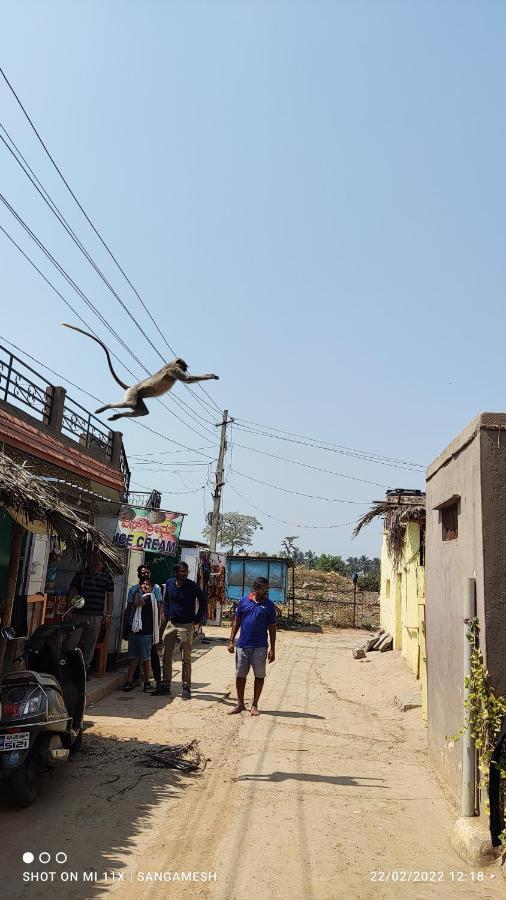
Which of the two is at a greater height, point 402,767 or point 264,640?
point 264,640

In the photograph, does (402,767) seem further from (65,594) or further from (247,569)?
(247,569)

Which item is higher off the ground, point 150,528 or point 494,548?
point 150,528

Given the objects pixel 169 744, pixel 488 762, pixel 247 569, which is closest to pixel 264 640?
pixel 169 744

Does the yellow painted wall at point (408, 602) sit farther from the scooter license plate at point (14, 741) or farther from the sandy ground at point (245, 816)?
the scooter license plate at point (14, 741)

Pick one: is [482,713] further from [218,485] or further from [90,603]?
[218,485]

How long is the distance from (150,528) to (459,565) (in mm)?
8057

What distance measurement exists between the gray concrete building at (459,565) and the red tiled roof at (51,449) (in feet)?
21.6

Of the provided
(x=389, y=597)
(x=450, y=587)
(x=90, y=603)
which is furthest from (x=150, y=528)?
(x=389, y=597)

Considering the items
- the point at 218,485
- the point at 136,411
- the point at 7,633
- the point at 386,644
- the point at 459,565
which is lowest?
the point at 386,644

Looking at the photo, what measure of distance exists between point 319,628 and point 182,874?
23072mm

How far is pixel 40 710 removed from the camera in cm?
477

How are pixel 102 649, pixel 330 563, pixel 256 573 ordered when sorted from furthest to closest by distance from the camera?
pixel 330 563 → pixel 256 573 → pixel 102 649

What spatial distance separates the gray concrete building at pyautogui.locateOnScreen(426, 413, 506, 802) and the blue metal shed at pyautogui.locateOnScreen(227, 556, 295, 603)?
18981 millimetres

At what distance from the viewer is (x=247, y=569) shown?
86.2ft
